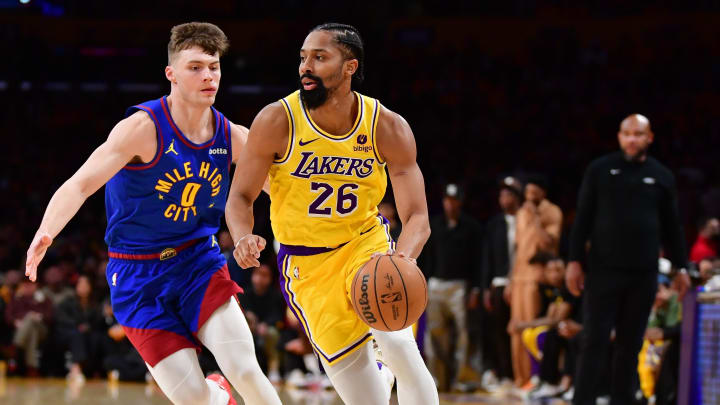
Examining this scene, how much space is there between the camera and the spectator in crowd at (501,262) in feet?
32.1

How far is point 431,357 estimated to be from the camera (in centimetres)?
963

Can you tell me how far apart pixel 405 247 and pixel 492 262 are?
5748 millimetres

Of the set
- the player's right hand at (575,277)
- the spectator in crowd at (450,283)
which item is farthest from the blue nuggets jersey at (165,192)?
the spectator in crowd at (450,283)

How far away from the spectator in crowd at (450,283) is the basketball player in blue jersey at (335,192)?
518 centimetres

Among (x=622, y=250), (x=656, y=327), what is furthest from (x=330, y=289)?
(x=656, y=327)

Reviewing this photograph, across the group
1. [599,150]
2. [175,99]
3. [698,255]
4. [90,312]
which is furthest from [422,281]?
[599,150]

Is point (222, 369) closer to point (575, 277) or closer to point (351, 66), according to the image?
point (351, 66)

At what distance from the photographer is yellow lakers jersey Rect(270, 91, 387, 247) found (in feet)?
14.3

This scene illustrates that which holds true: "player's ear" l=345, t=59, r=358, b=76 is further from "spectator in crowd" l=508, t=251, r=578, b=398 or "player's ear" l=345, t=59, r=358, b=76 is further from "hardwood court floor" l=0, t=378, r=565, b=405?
"spectator in crowd" l=508, t=251, r=578, b=398

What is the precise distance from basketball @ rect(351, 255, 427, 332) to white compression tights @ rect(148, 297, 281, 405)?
1.91ft

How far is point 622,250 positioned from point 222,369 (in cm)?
344

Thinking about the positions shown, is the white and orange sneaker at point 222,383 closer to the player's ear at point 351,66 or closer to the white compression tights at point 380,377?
the white compression tights at point 380,377

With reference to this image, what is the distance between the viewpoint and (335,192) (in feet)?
14.5

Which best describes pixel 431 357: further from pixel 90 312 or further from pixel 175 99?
pixel 175 99
